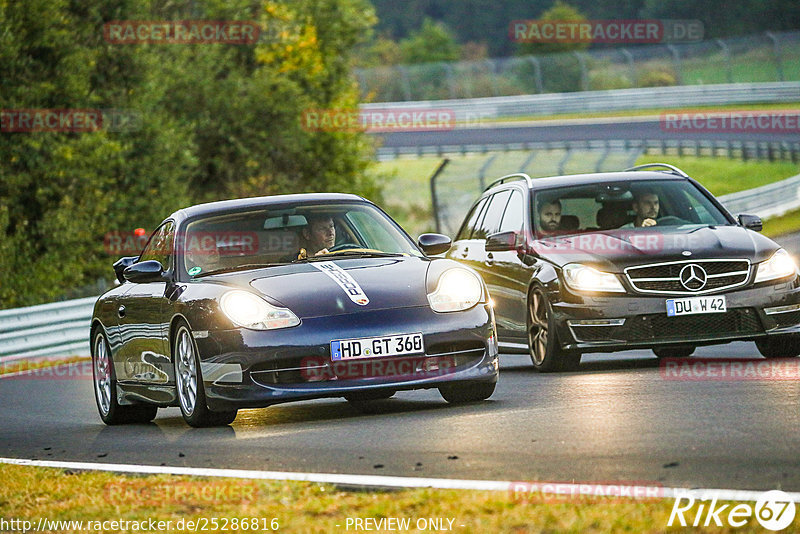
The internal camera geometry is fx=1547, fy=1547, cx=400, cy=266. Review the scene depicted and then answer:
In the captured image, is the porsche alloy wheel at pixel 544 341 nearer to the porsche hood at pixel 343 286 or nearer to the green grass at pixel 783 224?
the porsche hood at pixel 343 286

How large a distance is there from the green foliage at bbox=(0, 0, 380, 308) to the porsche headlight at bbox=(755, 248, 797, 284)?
18.8 m

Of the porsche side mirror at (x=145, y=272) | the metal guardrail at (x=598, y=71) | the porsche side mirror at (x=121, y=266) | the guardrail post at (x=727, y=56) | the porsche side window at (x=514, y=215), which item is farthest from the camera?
the guardrail post at (x=727, y=56)

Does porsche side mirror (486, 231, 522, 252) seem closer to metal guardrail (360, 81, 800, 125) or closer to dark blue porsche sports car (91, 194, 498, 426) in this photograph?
dark blue porsche sports car (91, 194, 498, 426)

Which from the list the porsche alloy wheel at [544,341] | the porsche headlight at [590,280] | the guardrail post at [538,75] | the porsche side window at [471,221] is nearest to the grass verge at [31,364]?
the porsche side window at [471,221]

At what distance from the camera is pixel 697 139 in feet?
157

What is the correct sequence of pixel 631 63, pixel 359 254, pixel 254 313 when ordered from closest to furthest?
pixel 254 313, pixel 359 254, pixel 631 63

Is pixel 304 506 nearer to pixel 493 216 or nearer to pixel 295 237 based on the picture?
pixel 295 237

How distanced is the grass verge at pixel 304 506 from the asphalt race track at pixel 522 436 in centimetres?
49

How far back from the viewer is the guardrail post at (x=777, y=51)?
2009 inches

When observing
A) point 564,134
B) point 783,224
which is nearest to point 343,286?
point 783,224

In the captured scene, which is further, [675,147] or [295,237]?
[675,147]

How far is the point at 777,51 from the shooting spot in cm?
5184

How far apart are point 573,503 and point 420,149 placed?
164ft

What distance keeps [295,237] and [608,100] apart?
4984cm
